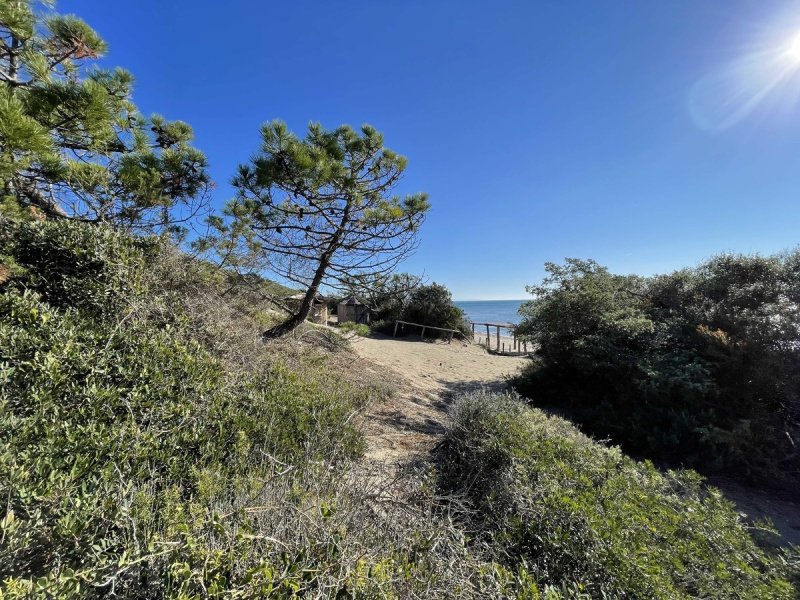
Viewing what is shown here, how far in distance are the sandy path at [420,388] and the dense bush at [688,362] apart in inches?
81.5

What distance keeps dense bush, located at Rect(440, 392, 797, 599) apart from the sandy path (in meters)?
1.25

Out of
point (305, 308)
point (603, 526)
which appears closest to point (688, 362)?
point (603, 526)

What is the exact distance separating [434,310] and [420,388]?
1059cm

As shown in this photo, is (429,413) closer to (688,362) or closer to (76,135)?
(688,362)

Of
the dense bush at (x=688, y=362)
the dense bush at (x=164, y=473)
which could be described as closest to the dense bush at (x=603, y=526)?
the dense bush at (x=164, y=473)

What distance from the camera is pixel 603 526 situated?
179 centimetres

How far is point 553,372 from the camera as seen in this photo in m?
7.74

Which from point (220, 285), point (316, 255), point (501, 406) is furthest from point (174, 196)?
point (501, 406)

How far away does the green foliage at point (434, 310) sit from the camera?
18.0 m

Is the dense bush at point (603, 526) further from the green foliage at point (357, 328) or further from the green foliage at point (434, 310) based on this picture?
the green foliage at point (434, 310)

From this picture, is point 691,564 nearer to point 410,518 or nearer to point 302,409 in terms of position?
point 410,518

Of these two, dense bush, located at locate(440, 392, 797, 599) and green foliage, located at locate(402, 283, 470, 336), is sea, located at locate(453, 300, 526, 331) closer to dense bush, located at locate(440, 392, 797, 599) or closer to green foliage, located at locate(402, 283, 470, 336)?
green foliage, located at locate(402, 283, 470, 336)

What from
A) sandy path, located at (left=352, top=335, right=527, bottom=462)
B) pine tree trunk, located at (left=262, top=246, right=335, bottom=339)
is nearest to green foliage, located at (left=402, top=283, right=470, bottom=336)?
sandy path, located at (left=352, top=335, right=527, bottom=462)

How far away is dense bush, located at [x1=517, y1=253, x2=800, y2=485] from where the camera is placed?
4605 mm
